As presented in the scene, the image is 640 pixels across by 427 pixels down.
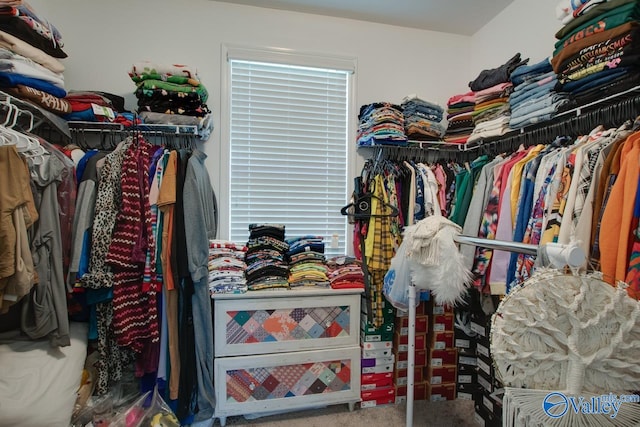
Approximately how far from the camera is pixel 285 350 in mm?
2045

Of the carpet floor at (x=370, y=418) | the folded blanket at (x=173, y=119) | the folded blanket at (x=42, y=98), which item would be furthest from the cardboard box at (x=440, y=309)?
Result: the folded blanket at (x=42, y=98)

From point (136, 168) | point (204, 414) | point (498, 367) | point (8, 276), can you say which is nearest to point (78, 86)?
point (136, 168)

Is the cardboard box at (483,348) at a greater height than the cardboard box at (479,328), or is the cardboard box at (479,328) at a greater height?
the cardboard box at (479,328)

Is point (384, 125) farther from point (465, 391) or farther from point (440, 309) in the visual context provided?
point (465, 391)

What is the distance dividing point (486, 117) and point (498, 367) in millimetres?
1983

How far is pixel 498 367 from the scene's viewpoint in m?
0.74

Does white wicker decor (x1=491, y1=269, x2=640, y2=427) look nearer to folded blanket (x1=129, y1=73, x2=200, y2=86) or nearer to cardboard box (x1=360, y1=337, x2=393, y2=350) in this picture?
cardboard box (x1=360, y1=337, x2=393, y2=350)

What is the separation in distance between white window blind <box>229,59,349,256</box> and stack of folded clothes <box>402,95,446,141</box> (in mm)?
491

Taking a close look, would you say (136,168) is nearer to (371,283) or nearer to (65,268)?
(65,268)

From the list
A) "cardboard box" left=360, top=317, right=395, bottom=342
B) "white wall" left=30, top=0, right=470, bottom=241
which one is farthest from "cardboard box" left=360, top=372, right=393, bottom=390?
→ "white wall" left=30, top=0, right=470, bottom=241

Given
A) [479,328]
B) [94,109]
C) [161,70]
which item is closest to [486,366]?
[479,328]

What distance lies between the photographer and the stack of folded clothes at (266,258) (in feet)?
6.80

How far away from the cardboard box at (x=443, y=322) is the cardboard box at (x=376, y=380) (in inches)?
18.3

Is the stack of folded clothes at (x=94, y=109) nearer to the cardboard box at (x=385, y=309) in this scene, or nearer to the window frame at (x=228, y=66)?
the window frame at (x=228, y=66)
